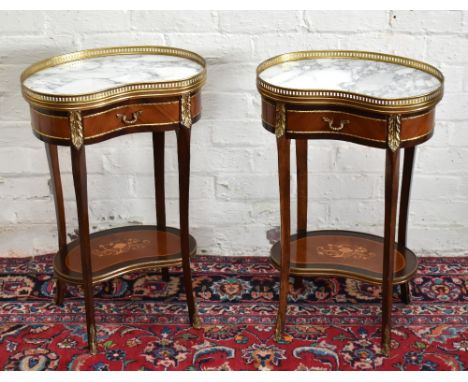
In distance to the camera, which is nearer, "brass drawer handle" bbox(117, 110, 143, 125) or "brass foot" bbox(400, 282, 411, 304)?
"brass drawer handle" bbox(117, 110, 143, 125)

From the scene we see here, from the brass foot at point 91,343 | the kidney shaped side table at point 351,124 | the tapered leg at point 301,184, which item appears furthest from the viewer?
the tapered leg at point 301,184

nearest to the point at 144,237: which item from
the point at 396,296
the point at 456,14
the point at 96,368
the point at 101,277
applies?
the point at 101,277

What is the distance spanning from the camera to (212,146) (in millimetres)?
3596

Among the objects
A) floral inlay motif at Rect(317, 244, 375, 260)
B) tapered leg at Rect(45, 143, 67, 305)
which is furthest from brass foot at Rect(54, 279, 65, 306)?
floral inlay motif at Rect(317, 244, 375, 260)

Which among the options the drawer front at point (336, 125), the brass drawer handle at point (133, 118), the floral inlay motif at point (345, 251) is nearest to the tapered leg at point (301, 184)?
the floral inlay motif at point (345, 251)

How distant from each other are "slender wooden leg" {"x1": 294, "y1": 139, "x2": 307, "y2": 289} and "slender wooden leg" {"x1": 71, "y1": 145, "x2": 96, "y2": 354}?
0.88m

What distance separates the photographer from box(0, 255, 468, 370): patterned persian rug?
3070 millimetres

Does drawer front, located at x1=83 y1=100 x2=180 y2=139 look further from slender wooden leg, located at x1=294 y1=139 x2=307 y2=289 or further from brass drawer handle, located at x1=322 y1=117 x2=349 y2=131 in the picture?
slender wooden leg, located at x1=294 y1=139 x2=307 y2=289

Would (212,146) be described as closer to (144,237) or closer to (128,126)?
(144,237)

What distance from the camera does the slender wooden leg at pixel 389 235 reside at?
9.28 feet

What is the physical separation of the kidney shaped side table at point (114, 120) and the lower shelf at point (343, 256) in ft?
1.40

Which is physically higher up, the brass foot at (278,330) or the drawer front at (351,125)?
the drawer front at (351,125)

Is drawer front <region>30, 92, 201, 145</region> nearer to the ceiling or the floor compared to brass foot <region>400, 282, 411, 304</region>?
nearer to the ceiling

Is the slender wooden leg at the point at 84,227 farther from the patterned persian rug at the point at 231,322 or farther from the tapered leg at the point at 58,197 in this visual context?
the tapered leg at the point at 58,197
